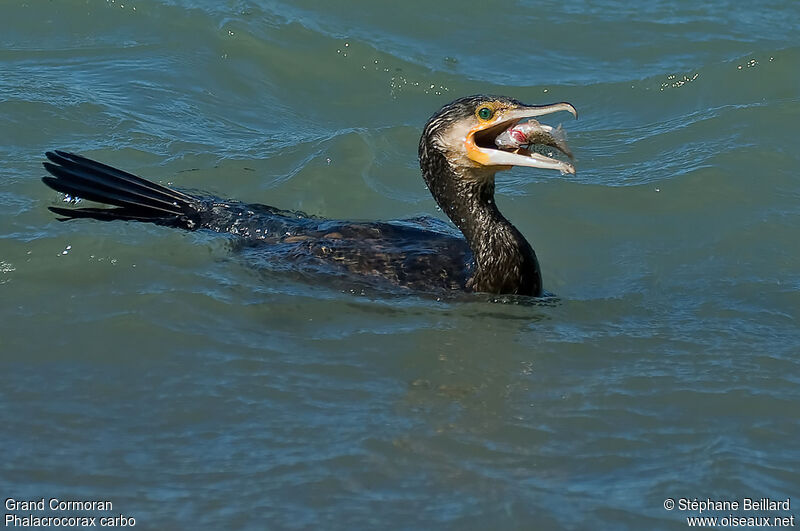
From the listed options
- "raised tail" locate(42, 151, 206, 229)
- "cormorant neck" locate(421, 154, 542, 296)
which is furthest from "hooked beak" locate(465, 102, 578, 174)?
"raised tail" locate(42, 151, 206, 229)

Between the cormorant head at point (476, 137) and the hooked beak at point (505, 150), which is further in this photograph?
the cormorant head at point (476, 137)

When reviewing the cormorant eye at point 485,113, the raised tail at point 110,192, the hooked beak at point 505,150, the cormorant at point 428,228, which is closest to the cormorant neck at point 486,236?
the cormorant at point 428,228

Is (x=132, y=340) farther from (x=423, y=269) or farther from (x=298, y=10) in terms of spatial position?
(x=298, y=10)

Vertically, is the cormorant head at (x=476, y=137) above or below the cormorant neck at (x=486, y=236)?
above

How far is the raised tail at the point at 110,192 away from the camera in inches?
260

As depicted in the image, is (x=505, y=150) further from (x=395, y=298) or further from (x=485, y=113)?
(x=395, y=298)

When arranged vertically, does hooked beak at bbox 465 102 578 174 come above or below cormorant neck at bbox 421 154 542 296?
above

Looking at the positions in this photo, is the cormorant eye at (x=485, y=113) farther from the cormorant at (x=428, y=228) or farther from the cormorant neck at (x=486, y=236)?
the cormorant neck at (x=486, y=236)

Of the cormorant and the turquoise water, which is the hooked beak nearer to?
the cormorant

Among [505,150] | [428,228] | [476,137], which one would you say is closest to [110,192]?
[428,228]

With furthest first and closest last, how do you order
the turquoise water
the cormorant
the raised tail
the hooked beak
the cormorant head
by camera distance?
the raised tail
the cormorant
the cormorant head
the hooked beak
the turquoise water

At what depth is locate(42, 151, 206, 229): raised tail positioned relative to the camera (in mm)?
6594

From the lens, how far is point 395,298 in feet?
19.6

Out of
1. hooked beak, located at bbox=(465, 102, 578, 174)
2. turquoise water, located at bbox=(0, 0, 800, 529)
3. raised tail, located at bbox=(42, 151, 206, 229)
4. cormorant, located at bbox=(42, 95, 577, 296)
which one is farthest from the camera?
raised tail, located at bbox=(42, 151, 206, 229)
